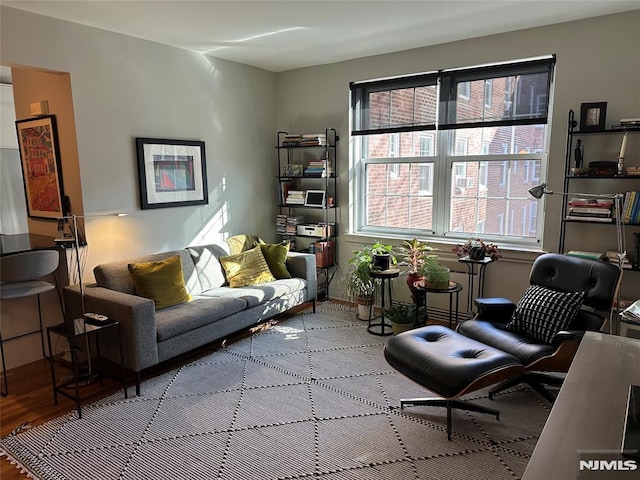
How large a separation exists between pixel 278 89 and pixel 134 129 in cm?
197

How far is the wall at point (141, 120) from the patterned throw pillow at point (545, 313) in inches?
117

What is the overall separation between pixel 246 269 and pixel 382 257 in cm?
131

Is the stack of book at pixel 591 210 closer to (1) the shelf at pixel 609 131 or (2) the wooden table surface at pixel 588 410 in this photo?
(1) the shelf at pixel 609 131

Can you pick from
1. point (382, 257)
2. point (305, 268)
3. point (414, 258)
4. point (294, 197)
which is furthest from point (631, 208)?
point (294, 197)

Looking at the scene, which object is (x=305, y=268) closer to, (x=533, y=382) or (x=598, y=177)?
(x=533, y=382)

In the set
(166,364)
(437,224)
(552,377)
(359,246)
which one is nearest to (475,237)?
(437,224)

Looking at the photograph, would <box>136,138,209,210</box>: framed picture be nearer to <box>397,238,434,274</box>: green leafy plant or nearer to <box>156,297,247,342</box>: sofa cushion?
<box>156,297,247,342</box>: sofa cushion

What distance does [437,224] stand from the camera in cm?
433

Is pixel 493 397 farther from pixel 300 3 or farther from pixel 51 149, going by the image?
pixel 51 149

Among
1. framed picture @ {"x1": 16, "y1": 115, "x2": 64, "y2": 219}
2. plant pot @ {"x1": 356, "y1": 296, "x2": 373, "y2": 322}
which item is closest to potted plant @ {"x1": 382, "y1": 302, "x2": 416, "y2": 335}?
plant pot @ {"x1": 356, "y1": 296, "x2": 373, "y2": 322}

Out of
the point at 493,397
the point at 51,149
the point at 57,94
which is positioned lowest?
the point at 493,397

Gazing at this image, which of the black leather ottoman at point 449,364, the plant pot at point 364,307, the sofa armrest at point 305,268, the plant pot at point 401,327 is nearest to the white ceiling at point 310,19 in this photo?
the sofa armrest at point 305,268

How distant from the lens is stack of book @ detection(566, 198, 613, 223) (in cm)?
→ 323

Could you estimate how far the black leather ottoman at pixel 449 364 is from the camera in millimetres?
2236
